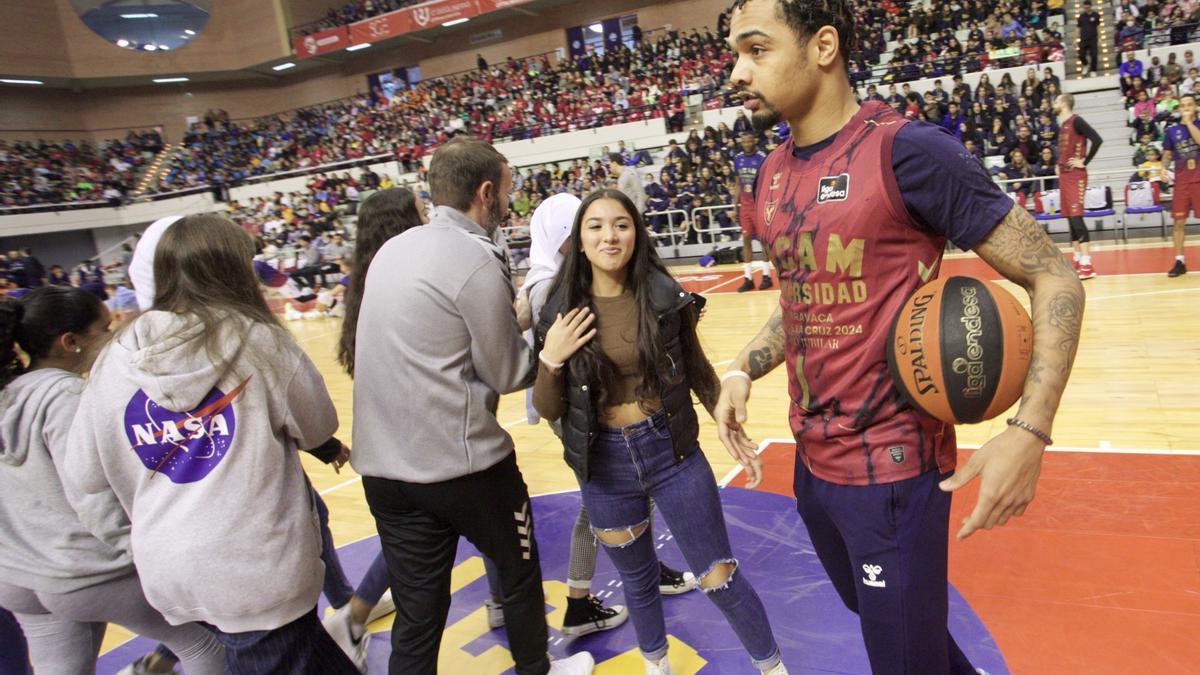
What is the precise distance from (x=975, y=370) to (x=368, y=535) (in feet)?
12.4

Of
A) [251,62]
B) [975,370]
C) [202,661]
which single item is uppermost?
[251,62]

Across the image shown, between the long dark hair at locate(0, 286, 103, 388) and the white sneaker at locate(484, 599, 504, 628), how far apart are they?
1.88 meters

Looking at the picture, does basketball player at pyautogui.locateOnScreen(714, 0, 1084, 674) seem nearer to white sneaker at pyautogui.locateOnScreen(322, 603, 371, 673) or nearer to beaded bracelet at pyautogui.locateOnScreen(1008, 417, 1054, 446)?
beaded bracelet at pyautogui.locateOnScreen(1008, 417, 1054, 446)

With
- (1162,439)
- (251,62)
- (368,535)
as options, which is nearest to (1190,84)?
(1162,439)

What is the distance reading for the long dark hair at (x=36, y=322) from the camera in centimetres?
224

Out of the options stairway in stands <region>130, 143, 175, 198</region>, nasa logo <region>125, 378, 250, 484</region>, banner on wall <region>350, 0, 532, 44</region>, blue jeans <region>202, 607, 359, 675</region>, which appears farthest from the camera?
stairway in stands <region>130, 143, 175, 198</region>

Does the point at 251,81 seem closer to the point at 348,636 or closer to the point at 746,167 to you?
the point at 746,167

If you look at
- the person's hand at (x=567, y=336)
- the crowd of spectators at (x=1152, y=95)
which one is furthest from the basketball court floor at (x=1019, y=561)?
the crowd of spectators at (x=1152, y=95)

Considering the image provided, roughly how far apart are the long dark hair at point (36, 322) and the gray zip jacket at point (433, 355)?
0.88 metres

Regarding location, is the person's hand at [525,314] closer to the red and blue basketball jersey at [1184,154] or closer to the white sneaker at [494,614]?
the white sneaker at [494,614]

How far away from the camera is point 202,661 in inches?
93.7

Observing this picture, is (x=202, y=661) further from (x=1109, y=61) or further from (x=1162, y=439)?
(x=1109, y=61)

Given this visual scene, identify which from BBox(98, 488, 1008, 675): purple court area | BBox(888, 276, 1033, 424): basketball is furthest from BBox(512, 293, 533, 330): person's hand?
BBox(888, 276, 1033, 424): basketball

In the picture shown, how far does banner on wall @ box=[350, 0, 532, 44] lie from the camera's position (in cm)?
2625
